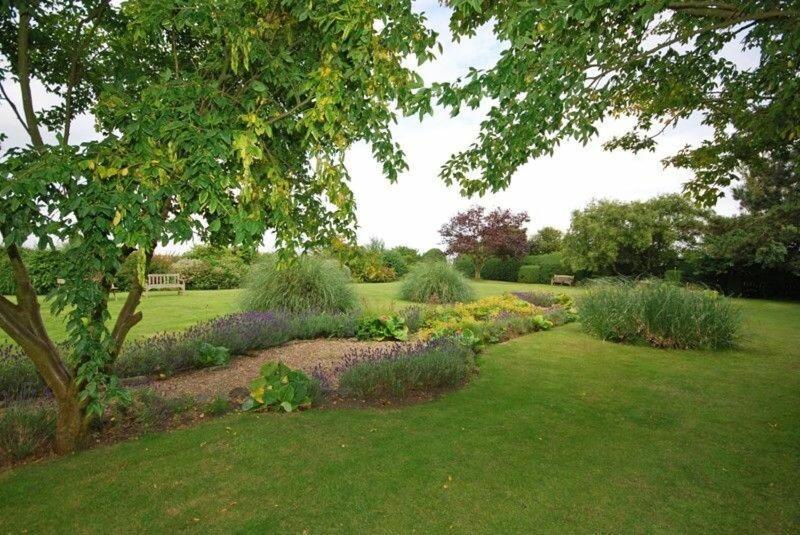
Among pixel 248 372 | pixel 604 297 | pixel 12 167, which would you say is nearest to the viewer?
pixel 12 167

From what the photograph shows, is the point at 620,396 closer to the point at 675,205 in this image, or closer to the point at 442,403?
the point at 442,403

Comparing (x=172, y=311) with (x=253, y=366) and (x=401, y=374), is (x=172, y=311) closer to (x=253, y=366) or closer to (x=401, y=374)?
(x=253, y=366)


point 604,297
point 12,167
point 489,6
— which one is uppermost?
point 489,6

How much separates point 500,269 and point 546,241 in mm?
7125

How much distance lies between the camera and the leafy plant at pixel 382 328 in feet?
26.6

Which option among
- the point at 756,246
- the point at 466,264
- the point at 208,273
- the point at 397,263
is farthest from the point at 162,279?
the point at 756,246

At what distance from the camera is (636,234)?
78.1 feet

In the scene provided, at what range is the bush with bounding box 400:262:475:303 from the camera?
14531 millimetres

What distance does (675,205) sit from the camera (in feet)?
78.6

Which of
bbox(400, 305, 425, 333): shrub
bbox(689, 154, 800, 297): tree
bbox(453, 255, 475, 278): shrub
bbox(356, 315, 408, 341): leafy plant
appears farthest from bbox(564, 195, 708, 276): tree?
bbox(356, 315, 408, 341): leafy plant

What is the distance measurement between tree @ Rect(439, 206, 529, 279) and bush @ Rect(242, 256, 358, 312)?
2092 cm

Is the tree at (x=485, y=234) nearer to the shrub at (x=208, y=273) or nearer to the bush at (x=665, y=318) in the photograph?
the shrub at (x=208, y=273)

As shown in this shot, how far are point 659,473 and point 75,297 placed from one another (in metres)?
4.09

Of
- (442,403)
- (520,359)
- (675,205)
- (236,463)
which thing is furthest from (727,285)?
(236,463)
